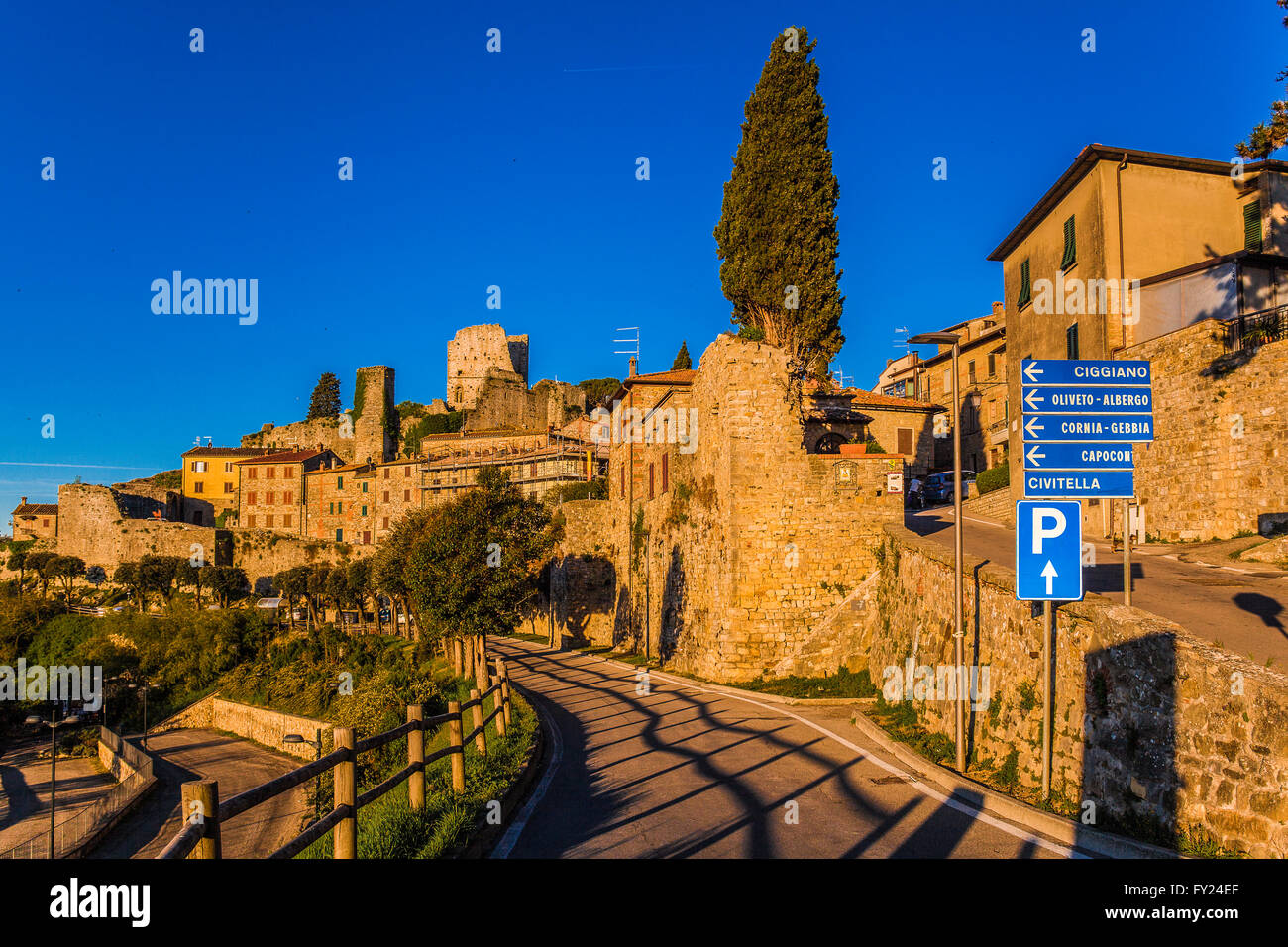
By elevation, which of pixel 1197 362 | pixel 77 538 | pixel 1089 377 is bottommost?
pixel 77 538

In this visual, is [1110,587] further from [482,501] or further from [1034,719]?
[482,501]

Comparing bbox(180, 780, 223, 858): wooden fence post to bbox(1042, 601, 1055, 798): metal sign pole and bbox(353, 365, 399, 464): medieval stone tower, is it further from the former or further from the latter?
bbox(353, 365, 399, 464): medieval stone tower

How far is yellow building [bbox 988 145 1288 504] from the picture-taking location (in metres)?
24.6

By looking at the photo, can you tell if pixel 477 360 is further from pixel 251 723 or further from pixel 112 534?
pixel 251 723

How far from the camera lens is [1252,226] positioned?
26906 millimetres

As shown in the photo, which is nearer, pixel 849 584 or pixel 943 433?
pixel 849 584

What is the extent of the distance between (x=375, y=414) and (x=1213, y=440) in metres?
86.2

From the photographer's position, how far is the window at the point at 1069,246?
92.6 ft

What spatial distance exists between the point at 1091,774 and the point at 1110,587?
6.19 m

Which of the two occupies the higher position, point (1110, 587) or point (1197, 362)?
point (1197, 362)

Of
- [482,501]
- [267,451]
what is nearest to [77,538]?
[267,451]
